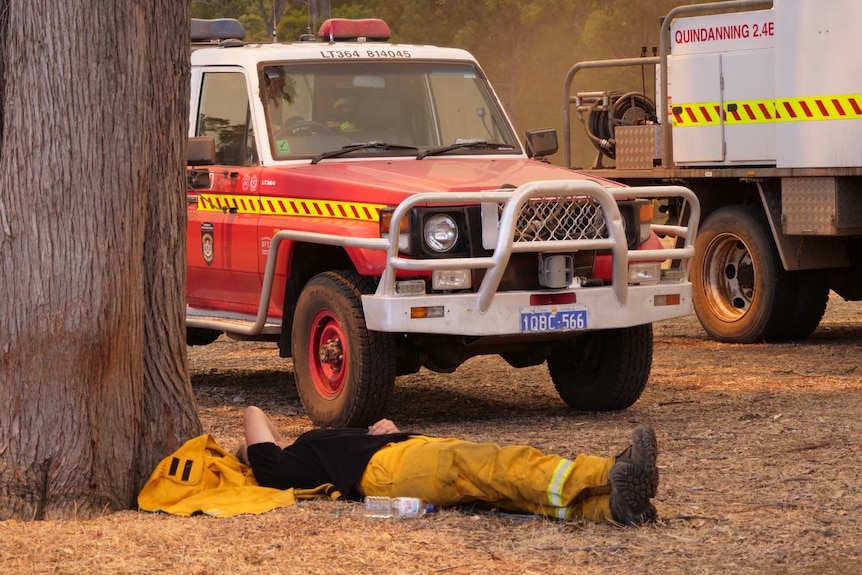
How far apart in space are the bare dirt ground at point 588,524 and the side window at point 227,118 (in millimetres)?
1572

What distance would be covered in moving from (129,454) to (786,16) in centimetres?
621

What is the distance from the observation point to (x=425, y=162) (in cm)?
896

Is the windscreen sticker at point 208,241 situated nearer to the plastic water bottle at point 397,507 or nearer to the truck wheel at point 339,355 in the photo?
the truck wheel at point 339,355

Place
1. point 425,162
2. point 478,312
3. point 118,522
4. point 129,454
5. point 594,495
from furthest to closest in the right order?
point 425,162
point 478,312
point 129,454
point 118,522
point 594,495

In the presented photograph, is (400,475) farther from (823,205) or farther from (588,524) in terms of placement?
(823,205)

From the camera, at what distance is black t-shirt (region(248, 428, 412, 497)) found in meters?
6.19

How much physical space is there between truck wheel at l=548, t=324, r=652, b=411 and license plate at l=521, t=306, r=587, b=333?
699mm

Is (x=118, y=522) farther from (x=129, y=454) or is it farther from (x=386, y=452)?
(x=386, y=452)

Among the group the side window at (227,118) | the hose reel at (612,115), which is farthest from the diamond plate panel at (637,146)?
the side window at (227,118)

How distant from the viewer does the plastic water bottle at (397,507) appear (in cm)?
598

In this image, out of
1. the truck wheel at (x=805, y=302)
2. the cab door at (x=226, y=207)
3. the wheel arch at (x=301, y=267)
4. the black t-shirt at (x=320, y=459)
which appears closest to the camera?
the black t-shirt at (x=320, y=459)

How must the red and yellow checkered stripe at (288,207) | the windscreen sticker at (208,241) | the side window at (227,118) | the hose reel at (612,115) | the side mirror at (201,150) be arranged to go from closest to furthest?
the red and yellow checkered stripe at (288,207) < the side mirror at (201,150) < the side window at (227,118) < the windscreen sticker at (208,241) < the hose reel at (612,115)

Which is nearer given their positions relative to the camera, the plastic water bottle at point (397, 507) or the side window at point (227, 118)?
the plastic water bottle at point (397, 507)

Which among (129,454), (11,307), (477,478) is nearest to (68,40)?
(11,307)
